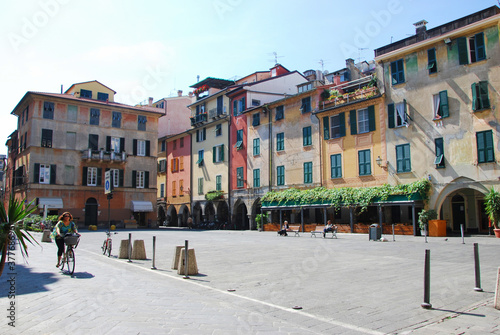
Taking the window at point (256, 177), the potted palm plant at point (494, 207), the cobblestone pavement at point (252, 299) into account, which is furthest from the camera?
the window at point (256, 177)

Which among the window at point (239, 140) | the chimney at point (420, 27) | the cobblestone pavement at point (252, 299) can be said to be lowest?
the cobblestone pavement at point (252, 299)

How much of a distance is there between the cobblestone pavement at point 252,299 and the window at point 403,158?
53.1ft

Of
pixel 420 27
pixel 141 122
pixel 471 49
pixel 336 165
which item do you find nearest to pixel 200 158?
pixel 141 122

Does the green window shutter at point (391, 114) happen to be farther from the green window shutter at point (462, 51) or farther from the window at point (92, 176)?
the window at point (92, 176)

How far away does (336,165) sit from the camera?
107 feet

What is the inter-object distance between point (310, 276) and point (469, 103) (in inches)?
785

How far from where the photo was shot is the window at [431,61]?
26.7 metres

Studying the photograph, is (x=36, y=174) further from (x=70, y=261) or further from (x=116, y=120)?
(x=70, y=261)

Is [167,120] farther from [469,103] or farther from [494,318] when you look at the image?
[494,318]

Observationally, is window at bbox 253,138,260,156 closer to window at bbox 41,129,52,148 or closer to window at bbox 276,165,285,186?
window at bbox 276,165,285,186

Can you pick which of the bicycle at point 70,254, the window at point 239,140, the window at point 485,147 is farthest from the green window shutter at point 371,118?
the bicycle at point 70,254

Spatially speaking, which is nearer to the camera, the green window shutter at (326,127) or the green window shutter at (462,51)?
the green window shutter at (462,51)

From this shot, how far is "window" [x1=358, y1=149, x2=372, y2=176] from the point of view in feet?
99.2

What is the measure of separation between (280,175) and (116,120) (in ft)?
71.0
